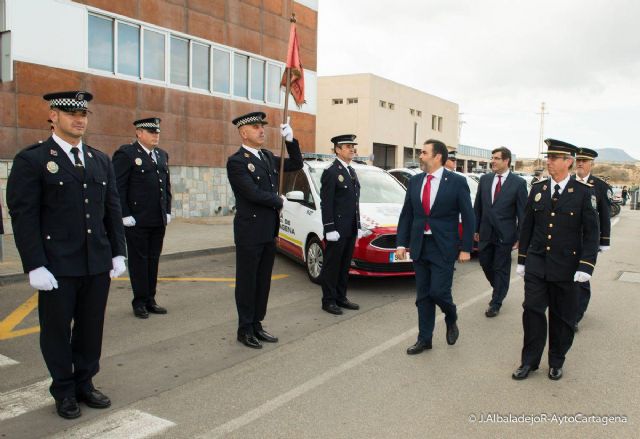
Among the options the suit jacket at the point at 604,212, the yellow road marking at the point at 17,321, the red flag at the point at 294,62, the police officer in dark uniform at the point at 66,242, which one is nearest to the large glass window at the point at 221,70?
the red flag at the point at 294,62

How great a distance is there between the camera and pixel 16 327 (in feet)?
18.9

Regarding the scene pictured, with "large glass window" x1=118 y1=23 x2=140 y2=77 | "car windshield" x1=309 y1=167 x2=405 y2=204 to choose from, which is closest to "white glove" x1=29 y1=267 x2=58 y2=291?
"car windshield" x1=309 y1=167 x2=405 y2=204

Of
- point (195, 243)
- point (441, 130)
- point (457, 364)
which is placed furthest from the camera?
point (441, 130)

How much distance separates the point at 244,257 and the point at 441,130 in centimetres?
5478

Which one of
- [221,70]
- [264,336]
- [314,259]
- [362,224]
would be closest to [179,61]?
[221,70]

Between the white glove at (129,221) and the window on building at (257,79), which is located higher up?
the window on building at (257,79)

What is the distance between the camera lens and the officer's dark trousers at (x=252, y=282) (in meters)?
5.27

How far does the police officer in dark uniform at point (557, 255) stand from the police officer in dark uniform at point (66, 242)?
3402 millimetres

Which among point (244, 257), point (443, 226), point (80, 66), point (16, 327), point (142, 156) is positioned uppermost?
point (80, 66)

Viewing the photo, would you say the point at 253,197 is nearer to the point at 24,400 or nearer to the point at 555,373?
the point at 24,400

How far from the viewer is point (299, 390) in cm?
420

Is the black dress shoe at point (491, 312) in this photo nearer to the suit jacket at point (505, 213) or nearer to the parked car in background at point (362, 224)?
the suit jacket at point (505, 213)

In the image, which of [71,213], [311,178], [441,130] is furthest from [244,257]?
[441,130]

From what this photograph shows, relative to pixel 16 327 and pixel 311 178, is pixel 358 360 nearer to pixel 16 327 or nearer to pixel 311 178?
pixel 16 327
